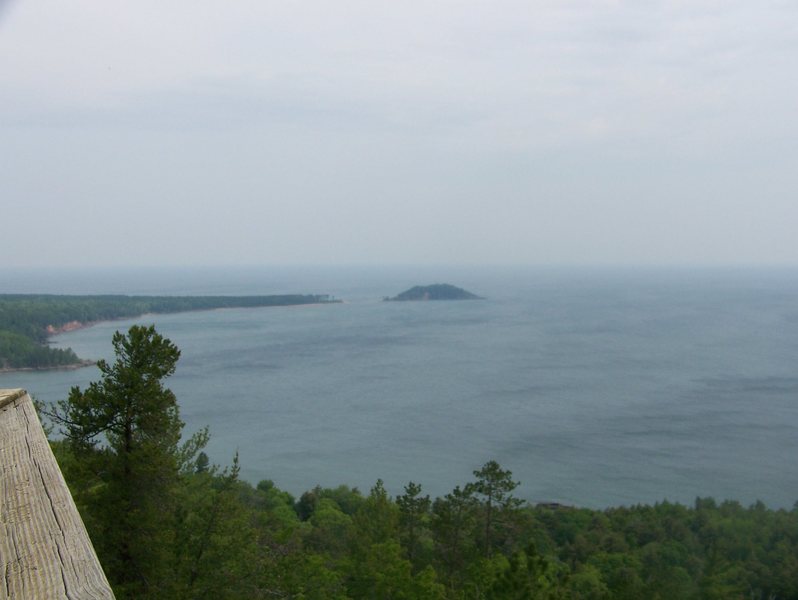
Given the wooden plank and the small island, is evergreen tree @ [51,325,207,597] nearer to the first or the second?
the wooden plank

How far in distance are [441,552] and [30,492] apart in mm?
9724

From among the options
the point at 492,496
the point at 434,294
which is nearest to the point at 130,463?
the point at 492,496

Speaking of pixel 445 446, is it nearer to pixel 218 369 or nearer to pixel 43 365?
pixel 218 369

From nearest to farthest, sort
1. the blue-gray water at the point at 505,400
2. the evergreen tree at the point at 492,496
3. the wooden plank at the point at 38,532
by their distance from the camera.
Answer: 1. the wooden plank at the point at 38,532
2. the evergreen tree at the point at 492,496
3. the blue-gray water at the point at 505,400

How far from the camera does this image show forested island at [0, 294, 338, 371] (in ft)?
121

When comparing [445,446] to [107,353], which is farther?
[107,353]

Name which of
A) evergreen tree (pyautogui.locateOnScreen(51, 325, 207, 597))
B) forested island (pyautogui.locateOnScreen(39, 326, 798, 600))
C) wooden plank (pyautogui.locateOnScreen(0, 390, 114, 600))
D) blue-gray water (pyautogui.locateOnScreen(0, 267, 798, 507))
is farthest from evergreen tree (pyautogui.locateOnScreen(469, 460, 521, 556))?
wooden plank (pyautogui.locateOnScreen(0, 390, 114, 600))

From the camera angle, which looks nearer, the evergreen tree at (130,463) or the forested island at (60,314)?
the evergreen tree at (130,463)

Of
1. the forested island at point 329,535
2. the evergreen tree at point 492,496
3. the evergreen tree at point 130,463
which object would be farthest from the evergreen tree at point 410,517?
the evergreen tree at point 130,463

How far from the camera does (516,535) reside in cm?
1187

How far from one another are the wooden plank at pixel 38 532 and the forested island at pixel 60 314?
39323mm

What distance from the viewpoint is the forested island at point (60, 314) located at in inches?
1452

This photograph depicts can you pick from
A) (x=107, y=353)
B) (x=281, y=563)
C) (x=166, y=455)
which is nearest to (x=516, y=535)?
(x=281, y=563)

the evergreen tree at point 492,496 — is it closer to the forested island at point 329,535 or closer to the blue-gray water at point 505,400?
the forested island at point 329,535
